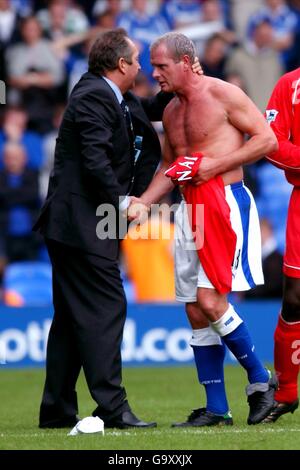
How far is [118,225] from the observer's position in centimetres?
705

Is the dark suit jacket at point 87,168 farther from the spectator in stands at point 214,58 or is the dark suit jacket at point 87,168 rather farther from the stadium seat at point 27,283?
the spectator in stands at point 214,58

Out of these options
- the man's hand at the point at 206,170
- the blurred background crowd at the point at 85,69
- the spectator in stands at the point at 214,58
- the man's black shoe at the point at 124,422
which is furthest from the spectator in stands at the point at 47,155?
the man's black shoe at the point at 124,422

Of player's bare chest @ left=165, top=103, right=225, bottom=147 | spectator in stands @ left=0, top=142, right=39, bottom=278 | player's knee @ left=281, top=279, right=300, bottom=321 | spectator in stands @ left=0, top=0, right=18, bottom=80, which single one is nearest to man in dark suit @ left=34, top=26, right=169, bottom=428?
player's bare chest @ left=165, top=103, right=225, bottom=147

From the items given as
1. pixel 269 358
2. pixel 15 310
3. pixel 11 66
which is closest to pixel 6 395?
pixel 15 310

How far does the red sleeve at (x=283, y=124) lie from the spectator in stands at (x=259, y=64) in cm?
799

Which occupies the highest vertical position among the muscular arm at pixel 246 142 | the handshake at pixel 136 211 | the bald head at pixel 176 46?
the bald head at pixel 176 46

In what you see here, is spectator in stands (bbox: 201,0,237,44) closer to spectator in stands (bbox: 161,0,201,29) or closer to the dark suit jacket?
spectator in stands (bbox: 161,0,201,29)

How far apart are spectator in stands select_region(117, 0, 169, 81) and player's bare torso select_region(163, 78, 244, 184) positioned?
8.12 meters

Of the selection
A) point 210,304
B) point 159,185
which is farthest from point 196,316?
point 159,185

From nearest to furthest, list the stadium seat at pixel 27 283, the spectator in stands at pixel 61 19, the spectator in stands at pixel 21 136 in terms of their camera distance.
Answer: the stadium seat at pixel 27 283, the spectator in stands at pixel 21 136, the spectator in stands at pixel 61 19

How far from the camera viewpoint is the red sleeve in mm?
7332

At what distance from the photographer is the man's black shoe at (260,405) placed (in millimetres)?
7090

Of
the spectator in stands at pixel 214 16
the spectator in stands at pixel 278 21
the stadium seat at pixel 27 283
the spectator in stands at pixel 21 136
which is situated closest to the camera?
the stadium seat at pixel 27 283

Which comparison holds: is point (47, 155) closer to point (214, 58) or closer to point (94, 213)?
point (214, 58)
